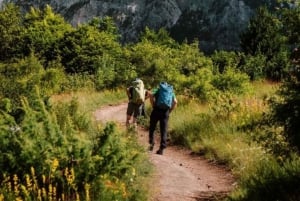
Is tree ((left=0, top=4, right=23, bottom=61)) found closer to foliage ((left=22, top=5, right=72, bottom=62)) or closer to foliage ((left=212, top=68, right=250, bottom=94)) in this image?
foliage ((left=22, top=5, right=72, bottom=62))

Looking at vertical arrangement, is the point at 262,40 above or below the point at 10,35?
above

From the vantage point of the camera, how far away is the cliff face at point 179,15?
455ft

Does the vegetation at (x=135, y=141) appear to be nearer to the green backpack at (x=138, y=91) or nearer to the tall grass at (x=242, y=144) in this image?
the tall grass at (x=242, y=144)

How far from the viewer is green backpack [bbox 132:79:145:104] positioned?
611 inches

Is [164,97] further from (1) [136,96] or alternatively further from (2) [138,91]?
(1) [136,96]

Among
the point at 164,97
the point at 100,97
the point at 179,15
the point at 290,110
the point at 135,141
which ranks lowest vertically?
the point at 179,15

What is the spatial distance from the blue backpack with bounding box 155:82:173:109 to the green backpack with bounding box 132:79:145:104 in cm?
230

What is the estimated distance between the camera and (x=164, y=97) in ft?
43.1

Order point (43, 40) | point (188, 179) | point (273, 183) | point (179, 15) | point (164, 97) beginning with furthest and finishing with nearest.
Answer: point (179, 15) → point (43, 40) → point (164, 97) → point (188, 179) → point (273, 183)

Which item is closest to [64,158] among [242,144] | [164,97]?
[242,144]

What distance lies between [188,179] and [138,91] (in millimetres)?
5544

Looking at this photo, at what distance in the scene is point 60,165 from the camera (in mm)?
7609

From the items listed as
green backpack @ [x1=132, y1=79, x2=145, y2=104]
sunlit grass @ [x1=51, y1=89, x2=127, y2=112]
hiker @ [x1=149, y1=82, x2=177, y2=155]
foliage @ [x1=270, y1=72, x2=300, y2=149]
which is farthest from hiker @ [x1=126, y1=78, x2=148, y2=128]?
sunlit grass @ [x1=51, y1=89, x2=127, y2=112]

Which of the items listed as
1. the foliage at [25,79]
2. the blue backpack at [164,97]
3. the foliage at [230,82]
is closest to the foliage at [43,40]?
the foliage at [25,79]
